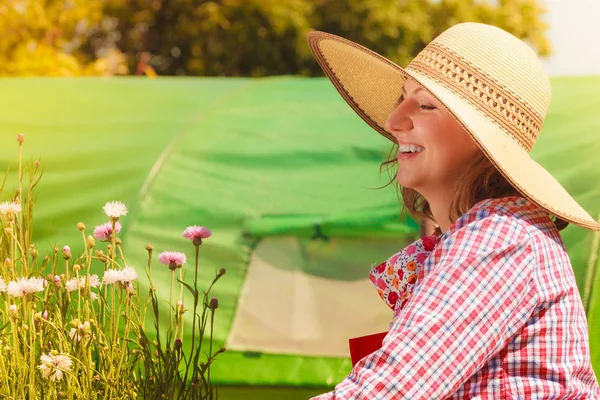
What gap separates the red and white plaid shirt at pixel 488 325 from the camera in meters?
1.15

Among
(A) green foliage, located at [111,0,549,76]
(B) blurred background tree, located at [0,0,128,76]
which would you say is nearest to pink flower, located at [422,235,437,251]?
(B) blurred background tree, located at [0,0,128,76]

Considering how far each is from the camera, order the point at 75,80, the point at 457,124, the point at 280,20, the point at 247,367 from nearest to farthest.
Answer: the point at 457,124 < the point at 247,367 < the point at 75,80 < the point at 280,20

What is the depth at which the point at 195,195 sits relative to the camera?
273 cm

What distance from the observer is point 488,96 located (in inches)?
56.5

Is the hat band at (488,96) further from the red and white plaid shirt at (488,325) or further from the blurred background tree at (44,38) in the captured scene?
the blurred background tree at (44,38)

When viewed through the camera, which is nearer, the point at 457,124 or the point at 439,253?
the point at 439,253

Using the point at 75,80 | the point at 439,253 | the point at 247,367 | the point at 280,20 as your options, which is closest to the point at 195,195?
the point at 247,367

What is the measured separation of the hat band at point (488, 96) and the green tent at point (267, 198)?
42.5 inches

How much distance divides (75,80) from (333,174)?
1112 millimetres

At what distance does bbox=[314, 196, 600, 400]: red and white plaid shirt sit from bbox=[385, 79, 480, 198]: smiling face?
139 mm

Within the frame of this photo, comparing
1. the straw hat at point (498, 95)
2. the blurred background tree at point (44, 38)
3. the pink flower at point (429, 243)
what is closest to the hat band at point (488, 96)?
the straw hat at point (498, 95)

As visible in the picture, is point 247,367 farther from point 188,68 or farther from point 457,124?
point 188,68

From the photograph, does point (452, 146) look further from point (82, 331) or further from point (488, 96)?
point (82, 331)

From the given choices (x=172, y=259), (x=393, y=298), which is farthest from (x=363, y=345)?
(x=172, y=259)
